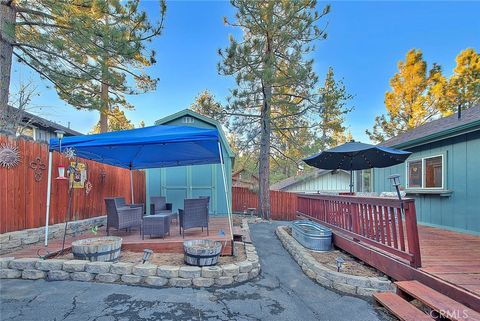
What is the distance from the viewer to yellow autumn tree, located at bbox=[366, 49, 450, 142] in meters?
15.0

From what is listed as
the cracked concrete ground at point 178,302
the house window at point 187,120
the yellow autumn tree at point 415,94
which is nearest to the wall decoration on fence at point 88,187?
the cracked concrete ground at point 178,302

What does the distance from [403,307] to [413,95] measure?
17.1 m

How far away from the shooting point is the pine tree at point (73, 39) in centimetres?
554

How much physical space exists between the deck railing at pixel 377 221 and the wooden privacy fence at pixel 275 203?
22.7 ft

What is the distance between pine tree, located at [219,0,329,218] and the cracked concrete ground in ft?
23.3

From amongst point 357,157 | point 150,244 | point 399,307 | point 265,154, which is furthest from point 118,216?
point 265,154

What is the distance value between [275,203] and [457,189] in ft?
26.6

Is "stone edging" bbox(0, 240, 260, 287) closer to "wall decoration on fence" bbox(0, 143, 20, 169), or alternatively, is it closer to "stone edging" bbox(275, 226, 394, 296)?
"stone edging" bbox(275, 226, 394, 296)

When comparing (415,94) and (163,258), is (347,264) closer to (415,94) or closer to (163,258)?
(163,258)

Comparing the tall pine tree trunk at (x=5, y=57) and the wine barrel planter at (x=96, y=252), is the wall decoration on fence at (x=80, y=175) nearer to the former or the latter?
the tall pine tree trunk at (x=5, y=57)

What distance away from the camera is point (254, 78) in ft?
30.9

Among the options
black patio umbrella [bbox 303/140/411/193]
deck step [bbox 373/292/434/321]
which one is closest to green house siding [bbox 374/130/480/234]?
black patio umbrella [bbox 303/140/411/193]

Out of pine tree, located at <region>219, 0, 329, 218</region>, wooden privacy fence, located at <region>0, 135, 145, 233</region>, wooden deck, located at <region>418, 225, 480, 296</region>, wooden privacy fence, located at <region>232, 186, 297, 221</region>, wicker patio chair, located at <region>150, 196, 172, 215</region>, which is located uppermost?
pine tree, located at <region>219, 0, 329, 218</region>

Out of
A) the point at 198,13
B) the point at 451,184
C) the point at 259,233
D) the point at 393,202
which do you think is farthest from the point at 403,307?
the point at 198,13
